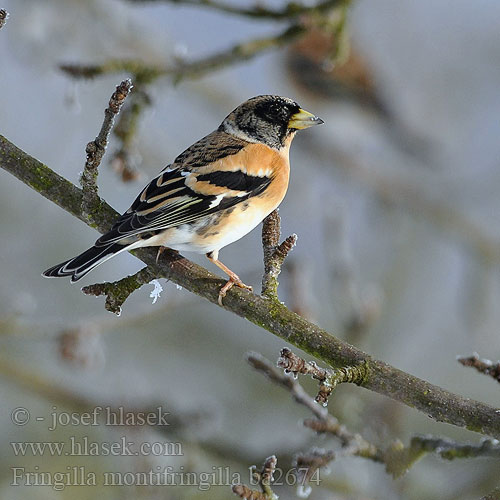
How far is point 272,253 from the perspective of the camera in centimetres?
272

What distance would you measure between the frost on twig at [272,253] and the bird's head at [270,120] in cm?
96

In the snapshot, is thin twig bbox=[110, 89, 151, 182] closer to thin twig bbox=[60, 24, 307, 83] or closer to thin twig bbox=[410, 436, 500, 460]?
thin twig bbox=[60, 24, 307, 83]

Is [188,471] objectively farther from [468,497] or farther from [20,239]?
[20,239]

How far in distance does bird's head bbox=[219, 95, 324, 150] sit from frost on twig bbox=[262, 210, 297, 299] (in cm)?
96

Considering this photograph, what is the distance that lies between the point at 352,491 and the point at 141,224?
1906 millimetres

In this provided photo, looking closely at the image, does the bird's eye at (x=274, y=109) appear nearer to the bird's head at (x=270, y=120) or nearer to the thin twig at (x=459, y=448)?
the bird's head at (x=270, y=120)

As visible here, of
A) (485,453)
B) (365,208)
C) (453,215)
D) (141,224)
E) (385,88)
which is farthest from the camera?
(365,208)

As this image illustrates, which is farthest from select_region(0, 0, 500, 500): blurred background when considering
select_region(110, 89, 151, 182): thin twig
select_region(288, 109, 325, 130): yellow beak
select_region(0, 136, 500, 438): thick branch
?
select_region(0, 136, 500, 438): thick branch

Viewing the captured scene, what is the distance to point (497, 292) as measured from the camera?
26.1 ft

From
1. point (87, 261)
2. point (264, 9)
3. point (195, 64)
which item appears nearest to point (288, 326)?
point (87, 261)

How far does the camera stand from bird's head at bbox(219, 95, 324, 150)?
12.3ft

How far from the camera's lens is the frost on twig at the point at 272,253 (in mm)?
2580

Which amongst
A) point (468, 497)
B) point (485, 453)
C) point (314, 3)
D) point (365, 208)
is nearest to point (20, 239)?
point (365, 208)

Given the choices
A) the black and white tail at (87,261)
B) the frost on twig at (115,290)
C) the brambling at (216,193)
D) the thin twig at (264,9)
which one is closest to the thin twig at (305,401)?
the brambling at (216,193)
